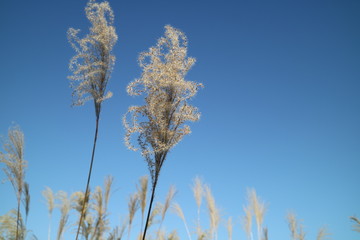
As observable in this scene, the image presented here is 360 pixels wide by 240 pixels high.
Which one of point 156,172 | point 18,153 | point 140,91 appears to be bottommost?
point 156,172

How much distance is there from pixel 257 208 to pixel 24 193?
22.1 ft

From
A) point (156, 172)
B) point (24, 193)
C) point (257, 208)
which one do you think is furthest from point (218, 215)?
point (24, 193)

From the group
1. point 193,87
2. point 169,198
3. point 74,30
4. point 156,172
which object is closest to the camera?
point 156,172

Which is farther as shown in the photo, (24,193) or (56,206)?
(56,206)

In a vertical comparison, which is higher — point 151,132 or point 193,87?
point 193,87

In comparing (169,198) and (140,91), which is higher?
Answer: (140,91)

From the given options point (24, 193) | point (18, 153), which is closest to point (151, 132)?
point (18, 153)

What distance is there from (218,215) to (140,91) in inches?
204

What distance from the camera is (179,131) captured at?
494 centimetres

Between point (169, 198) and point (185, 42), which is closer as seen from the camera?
point (185, 42)

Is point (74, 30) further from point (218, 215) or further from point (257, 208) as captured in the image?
point (257, 208)

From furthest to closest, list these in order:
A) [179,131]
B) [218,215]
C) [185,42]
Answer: [218,215] < [185,42] < [179,131]

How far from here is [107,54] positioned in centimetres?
573

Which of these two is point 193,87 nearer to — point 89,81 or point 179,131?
point 179,131
